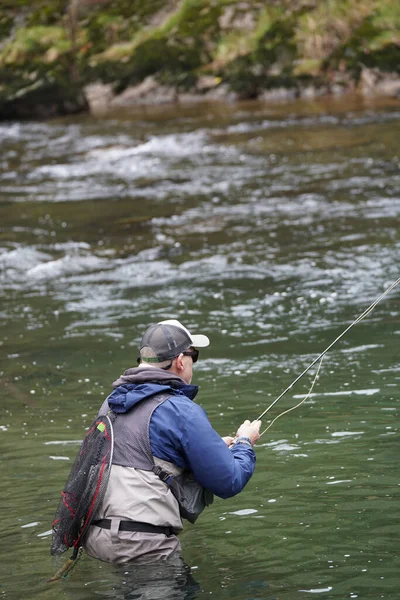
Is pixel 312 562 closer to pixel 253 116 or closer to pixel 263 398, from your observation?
pixel 263 398

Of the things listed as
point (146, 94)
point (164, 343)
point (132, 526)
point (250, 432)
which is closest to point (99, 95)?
point (146, 94)

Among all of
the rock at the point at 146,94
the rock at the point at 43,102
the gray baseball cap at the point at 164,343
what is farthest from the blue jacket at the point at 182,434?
the rock at the point at 146,94

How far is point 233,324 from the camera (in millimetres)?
11359

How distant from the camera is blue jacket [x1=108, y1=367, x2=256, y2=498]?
4980 millimetres

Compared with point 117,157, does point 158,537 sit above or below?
above

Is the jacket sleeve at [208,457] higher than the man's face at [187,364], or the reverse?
the man's face at [187,364]

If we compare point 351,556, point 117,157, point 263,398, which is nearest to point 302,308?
point 263,398

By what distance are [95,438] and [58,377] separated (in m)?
5.01

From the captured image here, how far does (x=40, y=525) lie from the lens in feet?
21.2

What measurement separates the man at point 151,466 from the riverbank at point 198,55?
27.0 m

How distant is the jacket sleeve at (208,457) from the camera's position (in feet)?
16.3

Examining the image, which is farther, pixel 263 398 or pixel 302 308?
pixel 302 308

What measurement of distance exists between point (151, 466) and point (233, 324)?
6.38 metres

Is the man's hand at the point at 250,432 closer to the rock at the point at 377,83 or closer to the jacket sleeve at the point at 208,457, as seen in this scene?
the jacket sleeve at the point at 208,457
